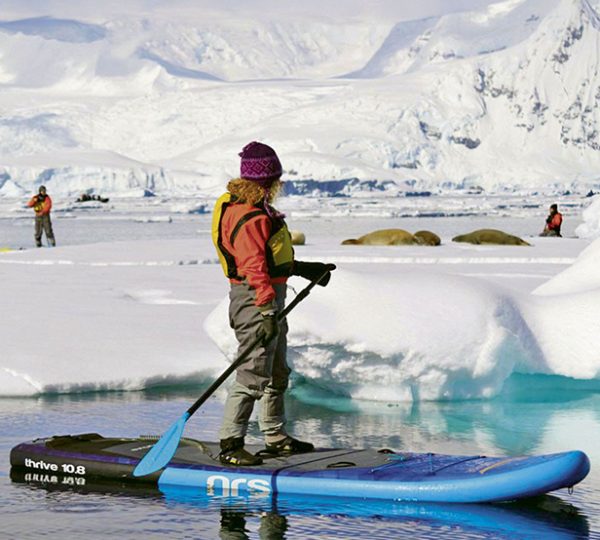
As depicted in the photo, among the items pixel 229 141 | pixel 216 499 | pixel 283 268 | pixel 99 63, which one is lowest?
pixel 216 499

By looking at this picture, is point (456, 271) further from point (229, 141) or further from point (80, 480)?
point (229, 141)

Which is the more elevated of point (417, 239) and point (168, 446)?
point (417, 239)

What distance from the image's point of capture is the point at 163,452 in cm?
461

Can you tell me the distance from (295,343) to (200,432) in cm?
86

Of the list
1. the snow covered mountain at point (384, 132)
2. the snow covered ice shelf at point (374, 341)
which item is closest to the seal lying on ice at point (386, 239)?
the snow covered ice shelf at point (374, 341)

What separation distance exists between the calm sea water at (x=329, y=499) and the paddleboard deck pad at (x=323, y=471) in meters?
0.06

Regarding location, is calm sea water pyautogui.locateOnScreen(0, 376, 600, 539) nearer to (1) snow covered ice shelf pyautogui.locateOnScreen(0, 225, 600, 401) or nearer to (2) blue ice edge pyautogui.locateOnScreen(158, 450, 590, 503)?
(2) blue ice edge pyautogui.locateOnScreen(158, 450, 590, 503)

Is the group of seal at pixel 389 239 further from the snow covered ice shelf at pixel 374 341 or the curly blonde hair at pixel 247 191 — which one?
the curly blonde hair at pixel 247 191

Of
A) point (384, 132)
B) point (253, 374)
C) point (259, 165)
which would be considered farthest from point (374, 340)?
point (384, 132)

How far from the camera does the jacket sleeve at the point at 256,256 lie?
14.5 feet

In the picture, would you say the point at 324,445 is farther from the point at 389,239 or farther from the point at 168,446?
the point at 389,239

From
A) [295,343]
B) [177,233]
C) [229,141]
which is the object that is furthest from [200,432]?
[229,141]

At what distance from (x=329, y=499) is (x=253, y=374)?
1.97 ft

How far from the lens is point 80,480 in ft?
15.6
